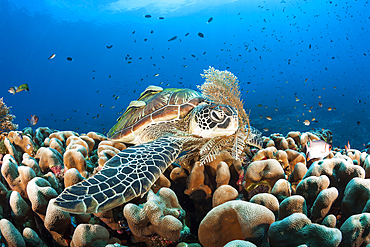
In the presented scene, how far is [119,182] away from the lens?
1.62 meters

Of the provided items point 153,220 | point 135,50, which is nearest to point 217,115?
point 153,220

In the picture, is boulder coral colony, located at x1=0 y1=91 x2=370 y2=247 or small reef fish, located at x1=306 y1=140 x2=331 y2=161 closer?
boulder coral colony, located at x1=0 y1=91 x2=370 y2=247

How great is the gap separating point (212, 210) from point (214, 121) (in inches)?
61.0

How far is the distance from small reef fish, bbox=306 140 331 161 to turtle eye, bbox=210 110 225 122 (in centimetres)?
124

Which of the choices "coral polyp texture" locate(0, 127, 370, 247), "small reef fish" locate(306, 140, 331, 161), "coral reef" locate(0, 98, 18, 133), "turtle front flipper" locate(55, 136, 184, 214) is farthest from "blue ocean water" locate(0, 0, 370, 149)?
"small reef fish" locate(306, 140, 331, 161)

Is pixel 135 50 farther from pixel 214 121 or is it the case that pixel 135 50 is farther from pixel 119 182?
pixel 119 182

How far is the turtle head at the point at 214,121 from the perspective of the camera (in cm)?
236

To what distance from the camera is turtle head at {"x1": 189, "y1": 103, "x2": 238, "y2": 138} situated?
7.73ft

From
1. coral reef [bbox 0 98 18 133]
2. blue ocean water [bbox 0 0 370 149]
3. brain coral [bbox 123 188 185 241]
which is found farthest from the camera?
blue ocean water [bbox 0 0 370 149]

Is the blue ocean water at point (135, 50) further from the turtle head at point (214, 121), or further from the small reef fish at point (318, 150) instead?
the small reef fish at point (318, 150)

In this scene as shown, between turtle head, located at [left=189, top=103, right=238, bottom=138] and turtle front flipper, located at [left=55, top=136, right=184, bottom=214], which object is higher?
turtle head, located at [left=189, top=103, right=238, bottom=138]

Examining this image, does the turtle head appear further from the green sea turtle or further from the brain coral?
the brain coral

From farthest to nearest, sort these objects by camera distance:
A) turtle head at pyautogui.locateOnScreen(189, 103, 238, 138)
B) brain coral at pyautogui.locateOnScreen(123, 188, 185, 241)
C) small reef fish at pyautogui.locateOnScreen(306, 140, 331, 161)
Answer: turtle head at pyautogui.locateOnScreen(189, 103, 238, 138)
small reef fish at pyautogui.locateOnScreen(306, 140, 331, 161)
brain coral at pyautogui.locateOnScreen(123, 188, 185, 241)

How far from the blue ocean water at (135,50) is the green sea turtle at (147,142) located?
36.1 meters
